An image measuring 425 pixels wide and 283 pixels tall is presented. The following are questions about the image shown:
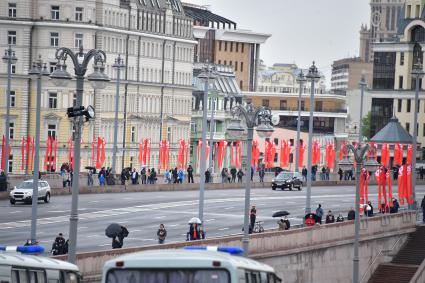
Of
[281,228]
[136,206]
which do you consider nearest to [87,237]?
[281,228]

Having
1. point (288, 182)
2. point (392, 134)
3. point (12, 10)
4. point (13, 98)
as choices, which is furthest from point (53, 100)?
point (288, 182)

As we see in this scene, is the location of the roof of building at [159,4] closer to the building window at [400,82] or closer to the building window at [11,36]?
the building window at [11,36]

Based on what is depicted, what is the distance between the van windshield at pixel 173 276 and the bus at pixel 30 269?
2298 mm

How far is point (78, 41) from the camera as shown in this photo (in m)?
149

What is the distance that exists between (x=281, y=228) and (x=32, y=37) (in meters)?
79.3

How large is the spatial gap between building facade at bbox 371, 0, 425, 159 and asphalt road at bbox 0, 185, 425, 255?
60329 mm

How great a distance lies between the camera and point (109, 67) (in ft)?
509

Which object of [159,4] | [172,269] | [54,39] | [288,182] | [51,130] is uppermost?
[159,4]

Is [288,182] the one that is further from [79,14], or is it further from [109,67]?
[109,67]

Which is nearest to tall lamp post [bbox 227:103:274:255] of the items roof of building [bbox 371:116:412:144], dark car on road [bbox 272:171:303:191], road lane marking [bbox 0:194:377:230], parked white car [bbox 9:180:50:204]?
road lane marking [bbox 0:194:377:230]

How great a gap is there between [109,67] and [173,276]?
123340 millimetres

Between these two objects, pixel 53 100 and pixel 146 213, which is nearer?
pixel 146 213

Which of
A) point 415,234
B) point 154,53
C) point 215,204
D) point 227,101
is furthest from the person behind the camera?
point 227,101

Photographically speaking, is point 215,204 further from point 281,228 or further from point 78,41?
point 78,41
